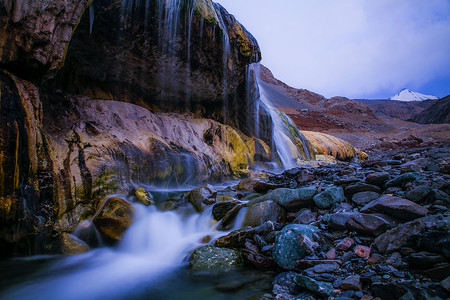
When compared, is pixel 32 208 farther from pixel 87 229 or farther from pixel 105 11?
pixel 105 11

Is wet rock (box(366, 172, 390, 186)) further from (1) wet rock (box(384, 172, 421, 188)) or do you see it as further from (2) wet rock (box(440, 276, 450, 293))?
(2) wet rock (box(440, 276, 450, 293))

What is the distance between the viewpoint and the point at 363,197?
351cm

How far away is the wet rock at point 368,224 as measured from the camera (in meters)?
2.52

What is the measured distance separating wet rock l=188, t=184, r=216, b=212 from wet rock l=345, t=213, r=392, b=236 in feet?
9.72

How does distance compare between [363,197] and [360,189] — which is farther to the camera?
[360,189]

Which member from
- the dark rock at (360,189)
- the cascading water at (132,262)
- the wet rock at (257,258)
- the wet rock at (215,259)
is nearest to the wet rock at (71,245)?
the cascading water at (132,262)

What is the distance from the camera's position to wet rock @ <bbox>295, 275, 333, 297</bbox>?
6.61ft

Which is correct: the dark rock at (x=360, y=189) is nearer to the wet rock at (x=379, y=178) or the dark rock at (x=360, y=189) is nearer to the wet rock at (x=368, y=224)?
the wet rock at (x=379, y=178)

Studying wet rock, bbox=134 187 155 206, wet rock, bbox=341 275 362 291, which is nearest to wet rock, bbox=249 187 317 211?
wet rock, bbox=341 275 362 291

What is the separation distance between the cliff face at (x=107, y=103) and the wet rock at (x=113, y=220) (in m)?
0.40

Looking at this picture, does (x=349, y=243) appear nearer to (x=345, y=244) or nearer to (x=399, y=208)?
(x=345, y=244)

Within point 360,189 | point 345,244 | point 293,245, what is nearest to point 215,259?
point 293,245

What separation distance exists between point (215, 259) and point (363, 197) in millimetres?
2398

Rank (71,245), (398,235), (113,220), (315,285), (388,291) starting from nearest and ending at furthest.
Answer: (388,291) < (315,285) < (398,235) < (71,245) < (113,220)
